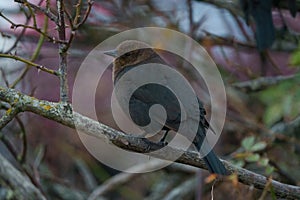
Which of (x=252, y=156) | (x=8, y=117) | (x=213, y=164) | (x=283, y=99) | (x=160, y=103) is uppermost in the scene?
(x=8, y=117)

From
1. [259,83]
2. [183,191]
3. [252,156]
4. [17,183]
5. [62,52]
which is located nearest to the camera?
[62,52]

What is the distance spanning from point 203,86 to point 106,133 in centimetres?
232

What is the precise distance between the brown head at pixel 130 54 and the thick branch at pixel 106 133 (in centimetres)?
59

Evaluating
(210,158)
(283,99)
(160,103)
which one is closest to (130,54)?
(160,103)

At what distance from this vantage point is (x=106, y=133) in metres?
2.43

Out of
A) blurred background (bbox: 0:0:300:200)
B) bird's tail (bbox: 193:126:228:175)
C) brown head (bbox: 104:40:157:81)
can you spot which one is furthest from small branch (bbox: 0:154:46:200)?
bird's tail (bbox: 193:126:228:175)

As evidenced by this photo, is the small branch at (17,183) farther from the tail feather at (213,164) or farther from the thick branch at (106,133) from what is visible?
the tail feather at (213,164)

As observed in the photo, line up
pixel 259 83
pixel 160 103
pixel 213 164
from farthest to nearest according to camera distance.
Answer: pixel 259 83 → pixel 160 103 → pixel 213 164

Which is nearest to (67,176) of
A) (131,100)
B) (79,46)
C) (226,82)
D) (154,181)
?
(154,181)

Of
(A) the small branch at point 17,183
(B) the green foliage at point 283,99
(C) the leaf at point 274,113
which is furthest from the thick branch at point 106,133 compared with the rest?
(C) the leaf at point 274,113

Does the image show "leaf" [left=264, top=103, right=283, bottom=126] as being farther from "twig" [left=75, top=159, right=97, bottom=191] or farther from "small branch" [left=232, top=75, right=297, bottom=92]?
"twig" [left=75, top=159, right=97, bottom=191]

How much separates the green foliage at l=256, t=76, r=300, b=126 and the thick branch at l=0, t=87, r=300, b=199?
1.25m

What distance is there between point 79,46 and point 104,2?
1.18 feet

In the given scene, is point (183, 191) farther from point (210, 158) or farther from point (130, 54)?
point (210, 158)
